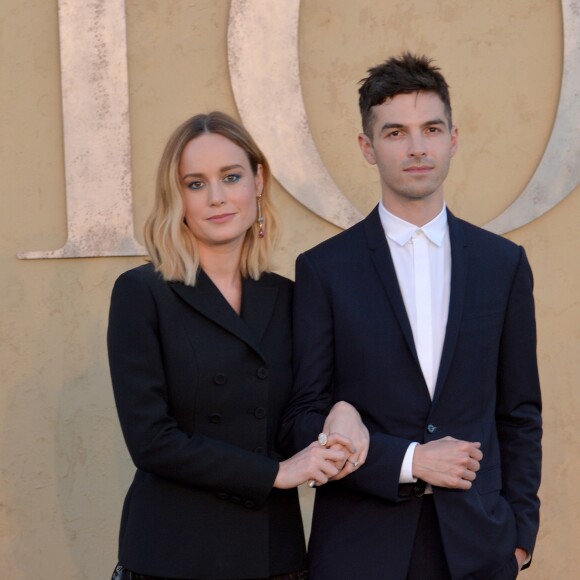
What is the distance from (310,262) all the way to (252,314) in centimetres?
21

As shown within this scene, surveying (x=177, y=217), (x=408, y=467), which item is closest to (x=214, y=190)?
(x=177, y=217)

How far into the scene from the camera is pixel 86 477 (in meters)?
4.65

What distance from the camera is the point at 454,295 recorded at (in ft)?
9.68

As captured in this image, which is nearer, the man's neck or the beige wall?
the man's neck

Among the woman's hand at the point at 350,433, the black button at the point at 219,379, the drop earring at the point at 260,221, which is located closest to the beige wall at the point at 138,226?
the drop earring at the point at 260,221

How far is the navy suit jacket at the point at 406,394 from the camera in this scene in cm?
288

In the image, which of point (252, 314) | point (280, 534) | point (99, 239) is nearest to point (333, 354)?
point (252, 314)

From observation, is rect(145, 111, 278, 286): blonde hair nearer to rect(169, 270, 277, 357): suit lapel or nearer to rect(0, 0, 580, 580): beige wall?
rect(169, 270, 277, 357): suit lapel

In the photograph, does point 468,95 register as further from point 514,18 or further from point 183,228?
point 183,228

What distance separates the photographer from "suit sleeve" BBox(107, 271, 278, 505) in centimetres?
284

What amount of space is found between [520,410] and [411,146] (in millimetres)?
786

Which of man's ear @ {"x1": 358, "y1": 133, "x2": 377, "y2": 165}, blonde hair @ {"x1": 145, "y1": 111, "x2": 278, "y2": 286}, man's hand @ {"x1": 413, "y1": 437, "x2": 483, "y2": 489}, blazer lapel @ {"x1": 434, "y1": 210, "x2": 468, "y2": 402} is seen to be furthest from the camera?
man's ear @ {"x1": 358, "y1": 133, "x2": 377, "y2": 165}

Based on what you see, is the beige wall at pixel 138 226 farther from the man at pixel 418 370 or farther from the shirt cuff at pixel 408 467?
the shirt cuff at pixel 408 467

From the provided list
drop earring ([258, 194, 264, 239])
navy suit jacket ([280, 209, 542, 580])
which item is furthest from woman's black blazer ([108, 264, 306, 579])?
drop earring ([258, 194, 264, 239])
